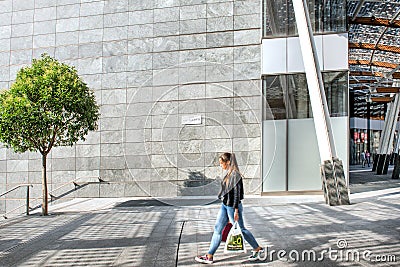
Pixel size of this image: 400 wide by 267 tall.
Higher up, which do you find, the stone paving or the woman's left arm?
the woman's left arm

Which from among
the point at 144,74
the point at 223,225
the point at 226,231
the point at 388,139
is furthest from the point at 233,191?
the point at 388,139

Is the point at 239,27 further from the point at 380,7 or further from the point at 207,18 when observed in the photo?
the point at 380,7

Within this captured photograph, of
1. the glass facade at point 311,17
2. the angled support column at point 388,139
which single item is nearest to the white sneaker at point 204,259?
the glass facade at point 311,17

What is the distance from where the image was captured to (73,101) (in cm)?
1245

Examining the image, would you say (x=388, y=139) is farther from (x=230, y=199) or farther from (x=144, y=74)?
(x=230, y=199)

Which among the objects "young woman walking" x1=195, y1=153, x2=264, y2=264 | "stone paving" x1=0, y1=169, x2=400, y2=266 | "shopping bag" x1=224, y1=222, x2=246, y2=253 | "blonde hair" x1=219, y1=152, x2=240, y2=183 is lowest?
"stone paving" x1=0, y1=169, x2=400, y2=266

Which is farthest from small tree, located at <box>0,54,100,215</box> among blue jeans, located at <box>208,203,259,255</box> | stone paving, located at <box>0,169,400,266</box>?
blue jeans, located at <box>208,203,259,255</box>

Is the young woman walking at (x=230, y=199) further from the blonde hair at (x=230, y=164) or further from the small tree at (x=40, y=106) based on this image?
the small tree at (x=40, y=106)

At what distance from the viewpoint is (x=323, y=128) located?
1220cm

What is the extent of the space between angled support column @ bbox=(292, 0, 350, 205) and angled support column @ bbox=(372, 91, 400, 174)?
18686mm

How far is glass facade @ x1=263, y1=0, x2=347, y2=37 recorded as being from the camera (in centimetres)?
1529

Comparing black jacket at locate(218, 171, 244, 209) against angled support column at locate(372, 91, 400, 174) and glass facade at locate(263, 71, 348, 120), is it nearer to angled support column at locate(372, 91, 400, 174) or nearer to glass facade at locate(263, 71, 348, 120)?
glass facade at locate(263, 71, 348, 120)

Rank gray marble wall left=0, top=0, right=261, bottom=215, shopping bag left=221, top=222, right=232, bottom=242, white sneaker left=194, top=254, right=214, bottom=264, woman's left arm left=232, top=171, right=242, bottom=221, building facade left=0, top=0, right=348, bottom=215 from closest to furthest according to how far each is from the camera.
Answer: woman's left arm left=232, top=171, right=242, bottom=221
white sneaker left=194, top=254, right=214, bottom=264
shopping bag left=221, top=222, right=232, bottom=242
building facade left=0, top=0, right=348, bottom=215
gray marble wall left=0, top=0, right=261, bottom=215

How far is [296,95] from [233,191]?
411 inches
